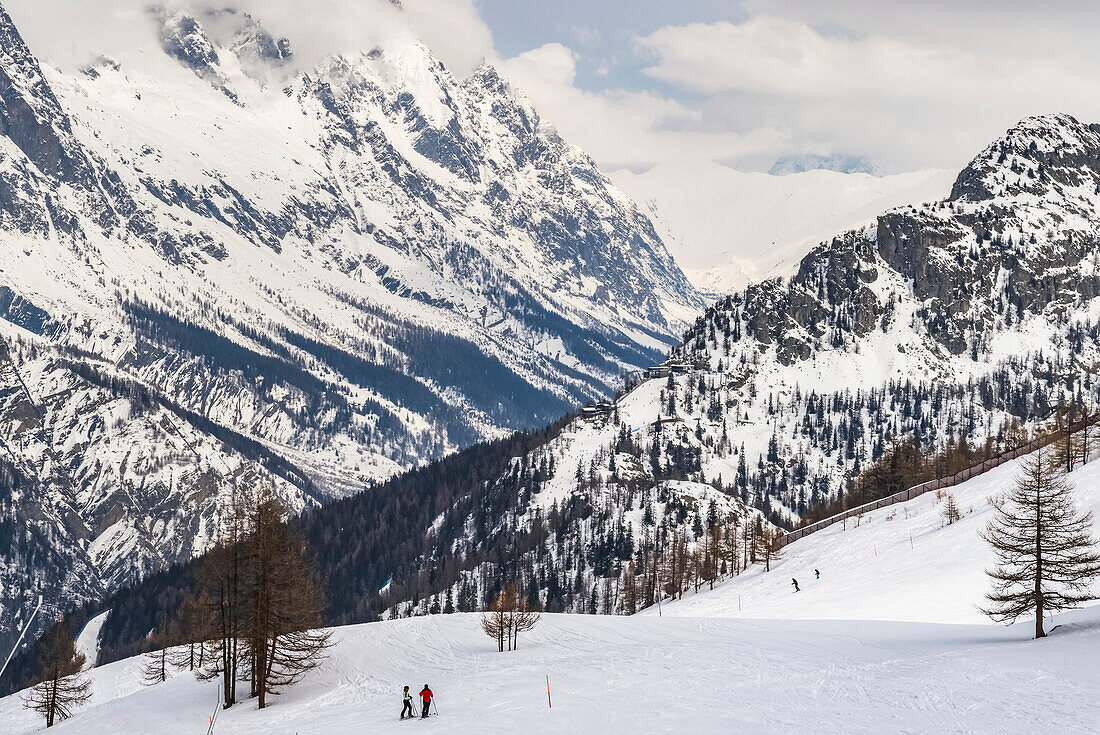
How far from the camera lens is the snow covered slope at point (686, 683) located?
167 ft

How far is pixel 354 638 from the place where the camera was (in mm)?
92250

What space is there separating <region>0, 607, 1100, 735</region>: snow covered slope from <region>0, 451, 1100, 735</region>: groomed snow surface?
173 mm

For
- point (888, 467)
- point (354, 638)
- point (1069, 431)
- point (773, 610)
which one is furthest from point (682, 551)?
point (354, 638)

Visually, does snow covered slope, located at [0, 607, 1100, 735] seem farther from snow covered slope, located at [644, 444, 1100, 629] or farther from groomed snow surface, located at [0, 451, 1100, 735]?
snow covered slope, located at [644, 444, 1100, 629]

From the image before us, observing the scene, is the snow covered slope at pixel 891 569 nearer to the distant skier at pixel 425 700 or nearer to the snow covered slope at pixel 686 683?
the snow covered slope at pixel 686 683

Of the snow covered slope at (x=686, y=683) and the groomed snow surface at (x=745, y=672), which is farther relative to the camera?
the groomed snow surface at (x=745, y=672)

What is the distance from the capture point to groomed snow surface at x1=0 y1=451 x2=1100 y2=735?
169 ft

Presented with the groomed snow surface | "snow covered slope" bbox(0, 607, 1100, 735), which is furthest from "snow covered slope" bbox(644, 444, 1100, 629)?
"snow covered slope" bbox(0, 607, 1100, 735)

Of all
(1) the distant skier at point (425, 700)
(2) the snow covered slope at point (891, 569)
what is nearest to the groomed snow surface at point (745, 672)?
(2) the snow covered slope at point (891, 569)

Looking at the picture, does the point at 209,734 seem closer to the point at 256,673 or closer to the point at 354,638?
the point at 256,673

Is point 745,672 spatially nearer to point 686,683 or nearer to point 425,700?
point 686,683

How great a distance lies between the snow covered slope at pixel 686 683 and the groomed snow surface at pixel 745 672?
173mm

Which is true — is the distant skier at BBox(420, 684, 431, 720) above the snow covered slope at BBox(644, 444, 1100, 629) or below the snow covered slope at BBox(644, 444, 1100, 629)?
below

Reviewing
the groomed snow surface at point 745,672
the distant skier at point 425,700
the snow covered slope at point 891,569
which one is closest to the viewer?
the groomed snow surface at point 745,672
